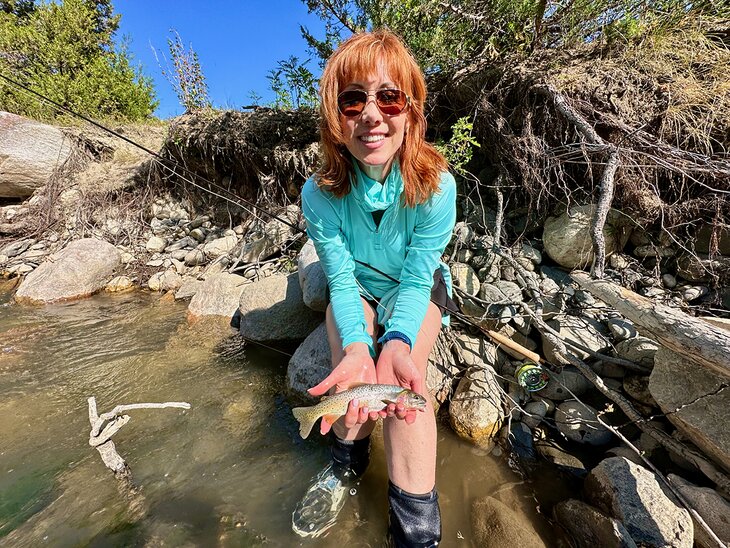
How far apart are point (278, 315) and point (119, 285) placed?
184 inches

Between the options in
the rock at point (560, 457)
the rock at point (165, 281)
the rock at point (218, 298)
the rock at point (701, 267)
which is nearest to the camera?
the rock at point (560, 457)

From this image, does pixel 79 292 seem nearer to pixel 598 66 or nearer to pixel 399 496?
pixel 399 496

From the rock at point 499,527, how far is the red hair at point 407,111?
7.18ft

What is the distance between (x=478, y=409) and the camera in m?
2.85

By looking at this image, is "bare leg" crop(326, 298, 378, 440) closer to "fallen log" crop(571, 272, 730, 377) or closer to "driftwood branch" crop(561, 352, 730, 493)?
"driftwood branch" crop(561, 352, 730, 493)

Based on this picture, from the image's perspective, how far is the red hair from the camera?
1863mm

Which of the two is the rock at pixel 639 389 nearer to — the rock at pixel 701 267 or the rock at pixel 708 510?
the rock at pixel 708 510

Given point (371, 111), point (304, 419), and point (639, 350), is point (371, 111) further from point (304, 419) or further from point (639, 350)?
point (639, 350)

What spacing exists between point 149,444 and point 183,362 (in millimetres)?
1331

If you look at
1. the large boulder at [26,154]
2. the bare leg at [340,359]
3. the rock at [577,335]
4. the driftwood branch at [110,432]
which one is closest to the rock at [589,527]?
the rock at [577,335]

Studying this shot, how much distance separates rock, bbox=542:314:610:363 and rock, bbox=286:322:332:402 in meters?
2.13

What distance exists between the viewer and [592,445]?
105 inches

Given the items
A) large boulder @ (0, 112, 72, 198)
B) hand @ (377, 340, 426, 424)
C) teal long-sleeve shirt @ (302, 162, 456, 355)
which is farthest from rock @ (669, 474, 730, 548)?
large boulder @ (0, 112, 72, 198)

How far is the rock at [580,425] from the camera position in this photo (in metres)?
2.67
